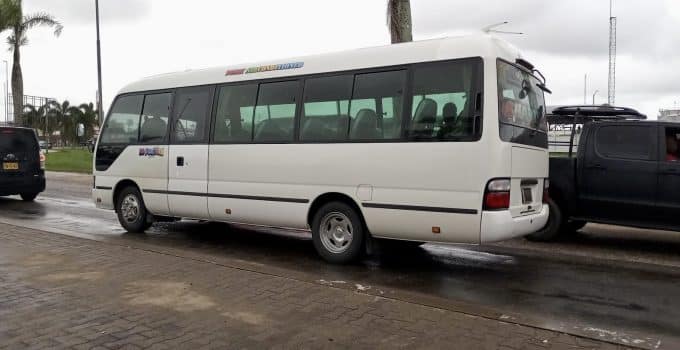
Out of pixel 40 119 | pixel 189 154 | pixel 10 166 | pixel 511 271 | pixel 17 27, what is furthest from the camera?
pixel 40 119

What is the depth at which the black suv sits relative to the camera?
13.6 m

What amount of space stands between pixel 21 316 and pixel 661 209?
735cm

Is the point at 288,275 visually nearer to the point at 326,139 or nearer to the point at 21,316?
the point at 326,139

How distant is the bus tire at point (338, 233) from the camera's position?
6641 mm

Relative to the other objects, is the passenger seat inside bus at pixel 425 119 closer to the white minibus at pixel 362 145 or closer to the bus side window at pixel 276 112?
the white minibus at pixel 362 145

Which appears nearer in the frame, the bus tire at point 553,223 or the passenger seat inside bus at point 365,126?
the passenger seat inside bus at point 365,126

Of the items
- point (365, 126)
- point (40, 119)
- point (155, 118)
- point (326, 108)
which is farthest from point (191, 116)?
point (40, 119)

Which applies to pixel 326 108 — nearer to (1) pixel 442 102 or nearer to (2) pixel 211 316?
(1) pixel 442 102

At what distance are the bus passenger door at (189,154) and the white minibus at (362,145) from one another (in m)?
0.02

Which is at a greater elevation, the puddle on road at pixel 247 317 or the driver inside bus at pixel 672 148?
Result: the driver inside bus at pixel 672 148

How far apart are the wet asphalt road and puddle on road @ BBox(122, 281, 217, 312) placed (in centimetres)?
101

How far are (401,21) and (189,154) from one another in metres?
6.19

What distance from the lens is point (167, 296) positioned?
5180 mm

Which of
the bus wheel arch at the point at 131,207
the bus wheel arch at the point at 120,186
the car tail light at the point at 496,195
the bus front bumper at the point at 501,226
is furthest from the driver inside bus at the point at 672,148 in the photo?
the bus wheel arch at the point at 120,186
